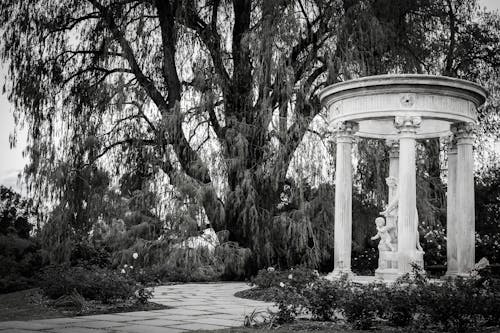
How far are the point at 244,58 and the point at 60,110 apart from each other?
6.01 metres

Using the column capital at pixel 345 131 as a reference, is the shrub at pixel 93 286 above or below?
below

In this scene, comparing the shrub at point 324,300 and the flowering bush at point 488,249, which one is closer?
the shrub at point 324,300

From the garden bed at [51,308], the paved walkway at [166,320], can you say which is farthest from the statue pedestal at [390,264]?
the garden bed at [51,308]

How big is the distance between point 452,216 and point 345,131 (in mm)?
3282

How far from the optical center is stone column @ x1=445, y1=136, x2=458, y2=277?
48.4ft

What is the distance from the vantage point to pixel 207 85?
19.4 meters

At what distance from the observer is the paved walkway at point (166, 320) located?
27.7 ft

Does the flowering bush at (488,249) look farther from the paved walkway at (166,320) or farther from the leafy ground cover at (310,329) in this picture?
the leafy ground cover at (310,329)

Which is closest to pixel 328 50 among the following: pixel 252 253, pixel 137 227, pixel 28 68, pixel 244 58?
pixel 244 58

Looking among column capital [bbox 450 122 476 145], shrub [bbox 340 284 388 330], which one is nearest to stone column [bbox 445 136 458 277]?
column capital [bbox 450 122 476 145]

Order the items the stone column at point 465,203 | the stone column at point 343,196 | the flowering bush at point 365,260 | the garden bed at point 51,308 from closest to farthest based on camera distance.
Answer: the garden bed at point 51,308 → the stone column at point 465,203 → the stone column at point 343,196 → the flowering bush at point 365,260

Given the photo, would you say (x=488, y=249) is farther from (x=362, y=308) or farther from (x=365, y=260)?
(x=362, y=308)

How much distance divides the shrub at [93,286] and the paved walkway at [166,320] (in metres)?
0.88

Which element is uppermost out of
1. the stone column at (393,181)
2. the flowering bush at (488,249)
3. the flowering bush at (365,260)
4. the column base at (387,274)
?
the stone column at (393,181)
